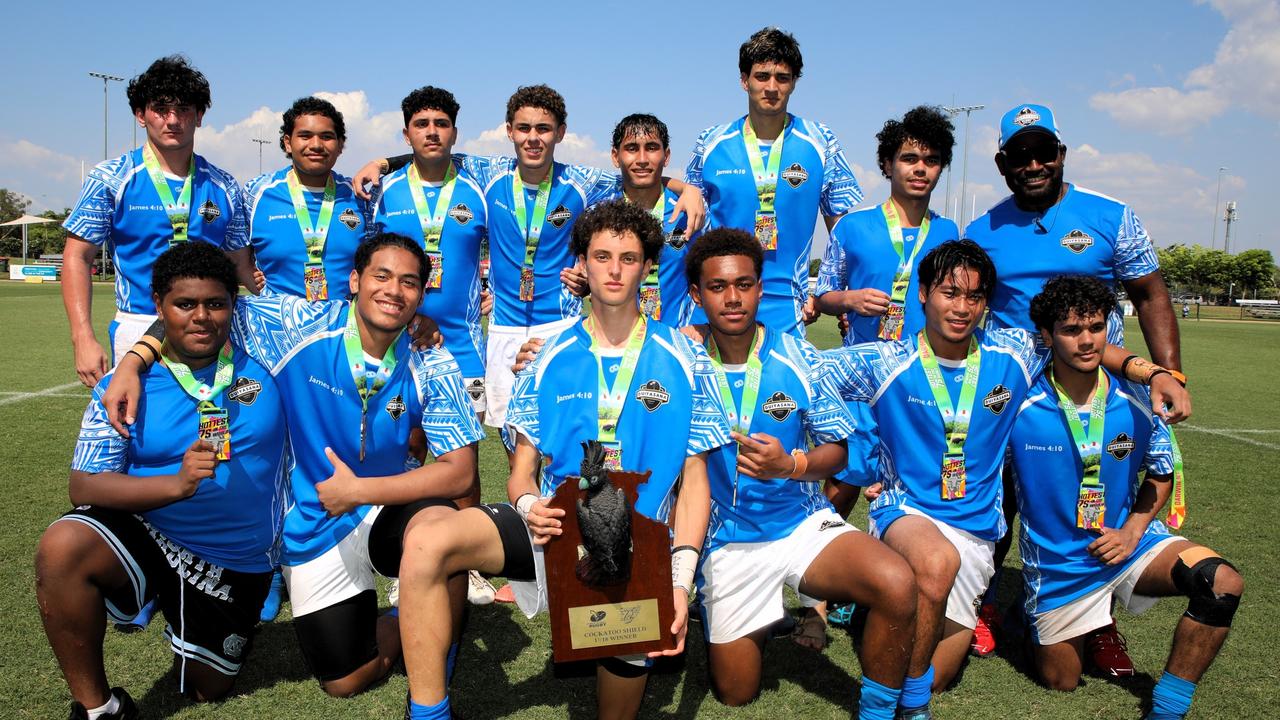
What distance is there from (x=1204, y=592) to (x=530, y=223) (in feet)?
12.5

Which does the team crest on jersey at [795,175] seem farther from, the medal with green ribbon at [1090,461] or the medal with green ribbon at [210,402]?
the medal with green ribbon at [210,402]

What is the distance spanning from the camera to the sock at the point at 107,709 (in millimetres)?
3193

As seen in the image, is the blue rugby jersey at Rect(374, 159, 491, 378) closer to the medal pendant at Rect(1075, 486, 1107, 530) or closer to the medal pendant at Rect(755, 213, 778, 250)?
the medal pendant at Rect(755, 213, 778, 250)

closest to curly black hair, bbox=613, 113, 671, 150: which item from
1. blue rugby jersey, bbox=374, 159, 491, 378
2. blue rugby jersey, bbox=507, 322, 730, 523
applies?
blue rugby jersey, bbox=374, 159, 491, 378

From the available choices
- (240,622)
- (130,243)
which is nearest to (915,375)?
(240,622)

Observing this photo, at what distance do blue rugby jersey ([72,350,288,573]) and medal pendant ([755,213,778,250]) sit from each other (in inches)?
107

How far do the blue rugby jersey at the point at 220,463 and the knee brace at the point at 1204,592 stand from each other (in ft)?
12.5

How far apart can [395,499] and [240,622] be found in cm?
102

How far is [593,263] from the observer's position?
11.3 feet

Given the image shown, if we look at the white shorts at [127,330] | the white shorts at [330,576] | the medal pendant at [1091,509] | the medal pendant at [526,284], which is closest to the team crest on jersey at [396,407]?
the white shorts at [330,576]

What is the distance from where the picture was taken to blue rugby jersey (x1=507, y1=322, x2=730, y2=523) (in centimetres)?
335

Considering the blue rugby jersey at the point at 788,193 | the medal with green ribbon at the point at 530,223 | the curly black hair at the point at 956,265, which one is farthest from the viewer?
the medal with green ribbon at the point at 530,223

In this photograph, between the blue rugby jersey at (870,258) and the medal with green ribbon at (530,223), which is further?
the medal with green ribbon at (530,223)

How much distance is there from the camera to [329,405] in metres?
3.62
